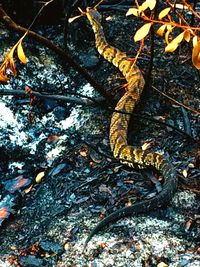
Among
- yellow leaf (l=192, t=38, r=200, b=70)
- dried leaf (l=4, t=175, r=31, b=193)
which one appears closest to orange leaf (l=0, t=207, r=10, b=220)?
dried leaf (l=4, t=175, r=31, b=193)

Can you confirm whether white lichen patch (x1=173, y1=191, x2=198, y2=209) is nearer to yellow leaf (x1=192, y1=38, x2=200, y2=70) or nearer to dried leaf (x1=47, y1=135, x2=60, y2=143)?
dried leaf (x1=47, y1=135, x2=60, y2=143)

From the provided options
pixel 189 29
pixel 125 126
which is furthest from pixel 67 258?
pixel 189 29

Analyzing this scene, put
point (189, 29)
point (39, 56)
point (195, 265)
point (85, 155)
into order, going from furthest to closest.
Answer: point (39, 56), point (85, 155), point (195, 265), point (189, 29)

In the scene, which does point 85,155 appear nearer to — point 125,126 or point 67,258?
point 125,126

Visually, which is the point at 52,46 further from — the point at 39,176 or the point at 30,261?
the point at 30,261

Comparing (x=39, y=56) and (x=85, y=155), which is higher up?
(x=39, y=56)

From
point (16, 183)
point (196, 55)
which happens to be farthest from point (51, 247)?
point (196, 55)
